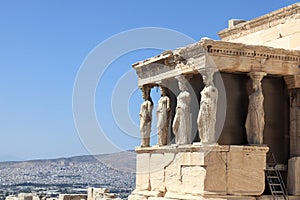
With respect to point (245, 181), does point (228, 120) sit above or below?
above

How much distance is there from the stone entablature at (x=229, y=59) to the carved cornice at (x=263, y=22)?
1479 mm

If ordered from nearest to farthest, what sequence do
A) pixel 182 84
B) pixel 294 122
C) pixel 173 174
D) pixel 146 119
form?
pixel 182 84 < pixel 173 174 < pixel 294 122 < pixel 146 119

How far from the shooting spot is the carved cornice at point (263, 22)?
584 inches

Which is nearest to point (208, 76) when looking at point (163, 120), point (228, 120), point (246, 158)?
point (228, 120)

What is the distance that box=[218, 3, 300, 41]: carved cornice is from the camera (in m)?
14.8

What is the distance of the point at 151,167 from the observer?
14852mm

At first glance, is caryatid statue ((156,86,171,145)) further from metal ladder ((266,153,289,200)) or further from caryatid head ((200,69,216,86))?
metal ladder ((266,153,289,200))

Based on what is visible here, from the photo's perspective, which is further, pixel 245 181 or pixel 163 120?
pixel 163 120

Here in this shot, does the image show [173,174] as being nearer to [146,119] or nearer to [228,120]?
[228,120]

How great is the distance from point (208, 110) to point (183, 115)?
2.97ft

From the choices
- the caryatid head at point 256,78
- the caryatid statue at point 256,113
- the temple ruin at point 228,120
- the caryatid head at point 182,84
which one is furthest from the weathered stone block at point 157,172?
the caryatid head at point 256,78

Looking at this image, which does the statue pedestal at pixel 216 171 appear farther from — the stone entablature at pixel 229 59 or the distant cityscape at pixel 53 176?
the distant cityscape at pixel 53 176

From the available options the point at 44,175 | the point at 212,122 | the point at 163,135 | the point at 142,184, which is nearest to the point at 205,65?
the point at 212,122

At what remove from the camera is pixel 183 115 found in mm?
13648
